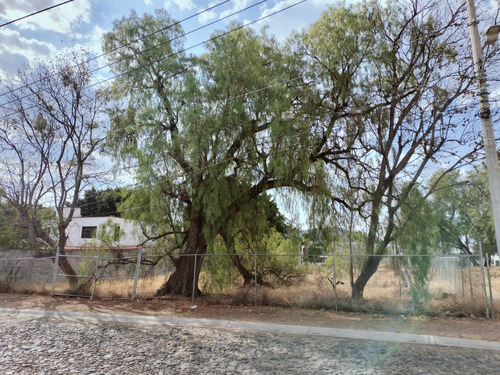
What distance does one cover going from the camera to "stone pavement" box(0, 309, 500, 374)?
5.45m

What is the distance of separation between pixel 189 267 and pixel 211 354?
24.9 feet

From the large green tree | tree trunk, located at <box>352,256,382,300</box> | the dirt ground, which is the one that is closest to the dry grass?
A: tree trunk, located at <box>352,256,382,300</box>

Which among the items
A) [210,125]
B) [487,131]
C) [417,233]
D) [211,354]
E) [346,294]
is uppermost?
[210,125]

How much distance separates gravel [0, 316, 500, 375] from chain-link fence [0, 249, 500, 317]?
13.0ft

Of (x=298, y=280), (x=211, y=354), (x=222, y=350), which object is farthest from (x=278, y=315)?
(x=211, y=354)

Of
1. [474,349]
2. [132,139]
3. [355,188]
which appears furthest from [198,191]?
[474,349]

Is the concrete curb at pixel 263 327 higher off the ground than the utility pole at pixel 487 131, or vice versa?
the utility pole at pixel 487 131

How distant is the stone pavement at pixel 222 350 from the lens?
5453 mm

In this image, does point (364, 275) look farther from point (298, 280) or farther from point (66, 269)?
point (66, 269)

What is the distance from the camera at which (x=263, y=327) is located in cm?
846

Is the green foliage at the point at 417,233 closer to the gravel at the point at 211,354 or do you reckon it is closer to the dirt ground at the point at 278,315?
the dirt ground at the point at 278,315

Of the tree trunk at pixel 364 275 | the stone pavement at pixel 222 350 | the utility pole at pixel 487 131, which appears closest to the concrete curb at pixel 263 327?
the stone pavement at pixel 222 350

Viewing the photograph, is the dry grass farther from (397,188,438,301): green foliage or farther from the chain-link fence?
(397,188,438,301): green foliage

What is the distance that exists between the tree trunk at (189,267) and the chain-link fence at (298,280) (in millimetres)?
212
